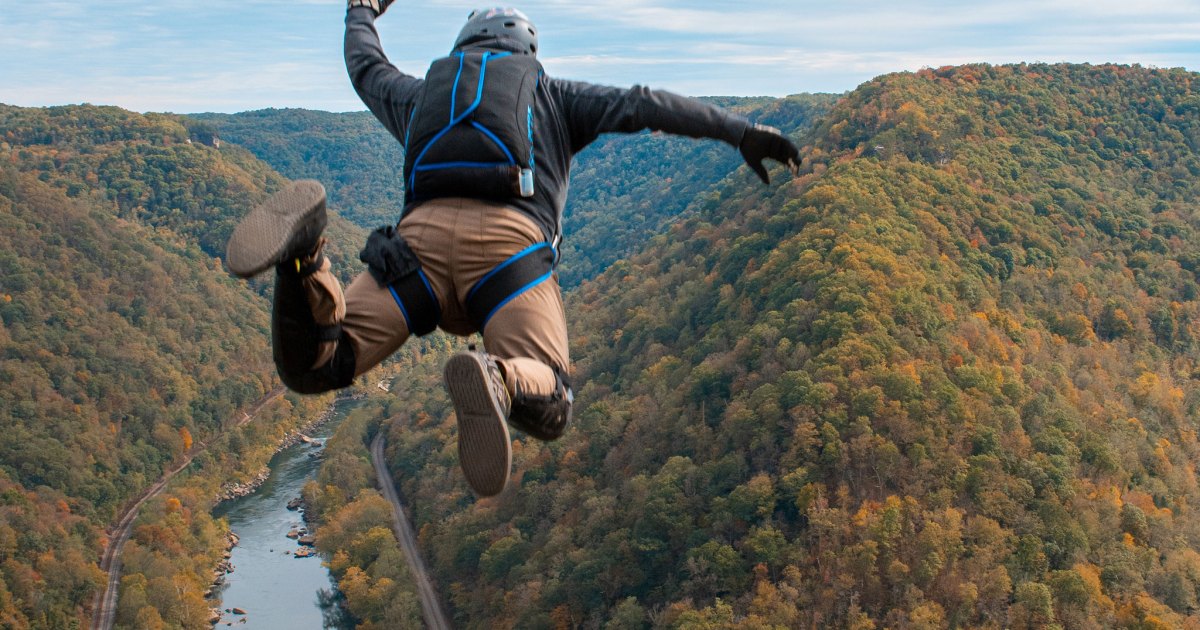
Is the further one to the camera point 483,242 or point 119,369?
point 119,369

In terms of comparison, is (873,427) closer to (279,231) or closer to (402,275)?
(402,275)

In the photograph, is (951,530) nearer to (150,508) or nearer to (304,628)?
(304,628)

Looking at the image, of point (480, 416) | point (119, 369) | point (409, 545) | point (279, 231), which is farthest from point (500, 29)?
point (119, 369)

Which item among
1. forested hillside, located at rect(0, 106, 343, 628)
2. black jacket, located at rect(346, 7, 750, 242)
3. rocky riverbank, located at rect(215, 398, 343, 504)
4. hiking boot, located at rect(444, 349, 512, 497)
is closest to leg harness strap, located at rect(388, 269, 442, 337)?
black jacket, located at rect(346, 7, 750, 242)

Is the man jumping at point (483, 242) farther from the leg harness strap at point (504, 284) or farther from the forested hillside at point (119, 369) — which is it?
the forested hillside at point (119, 369)

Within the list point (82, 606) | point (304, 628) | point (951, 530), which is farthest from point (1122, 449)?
point (82, 606)

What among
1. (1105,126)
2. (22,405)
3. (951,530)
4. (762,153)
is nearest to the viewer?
(762,153)
